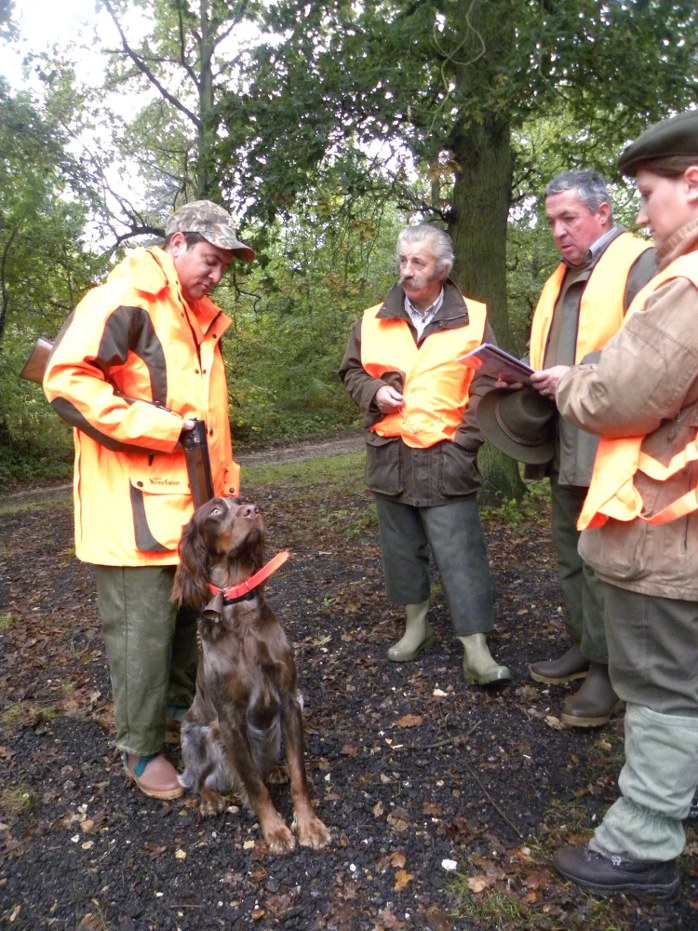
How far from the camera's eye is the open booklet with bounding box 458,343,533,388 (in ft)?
9.61

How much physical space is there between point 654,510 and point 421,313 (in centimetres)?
217

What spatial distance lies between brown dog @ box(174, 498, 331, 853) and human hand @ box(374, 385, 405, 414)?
117 centimetres

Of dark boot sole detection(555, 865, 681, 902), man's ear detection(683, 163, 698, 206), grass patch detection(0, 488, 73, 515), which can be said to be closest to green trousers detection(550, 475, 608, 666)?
dark boot sole detection(555, 865, 681, 902)

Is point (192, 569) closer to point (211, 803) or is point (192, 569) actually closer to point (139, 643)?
point (139, 643)

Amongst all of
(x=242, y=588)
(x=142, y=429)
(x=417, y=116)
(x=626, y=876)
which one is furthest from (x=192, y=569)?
(x=417, y=116)

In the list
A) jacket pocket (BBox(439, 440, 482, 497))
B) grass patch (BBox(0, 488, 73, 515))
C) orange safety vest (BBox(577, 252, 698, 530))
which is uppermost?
orange safety vest (BBox(577, 252, 698, 530))

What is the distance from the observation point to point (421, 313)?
157 inches

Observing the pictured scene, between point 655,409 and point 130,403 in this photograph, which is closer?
point 655,409

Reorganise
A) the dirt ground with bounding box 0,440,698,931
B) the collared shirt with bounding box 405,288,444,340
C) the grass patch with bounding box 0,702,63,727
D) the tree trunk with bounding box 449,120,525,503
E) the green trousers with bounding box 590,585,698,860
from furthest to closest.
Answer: the tree trunk with bounding box 449,120,525,503
the grass patch with bounding box 0,702,63,727
the collared shirt with bounding box 405,288,444,340
the dirt ground with bounding box 0,440,698,931
the green trousers with bounding box 590,585,698,860

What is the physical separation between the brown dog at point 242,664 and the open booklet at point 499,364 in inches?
46.5

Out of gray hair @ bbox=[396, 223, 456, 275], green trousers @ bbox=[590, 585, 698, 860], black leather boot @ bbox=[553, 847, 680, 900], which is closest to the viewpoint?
green trousers @ bbox=[590, 585, 698, 860]

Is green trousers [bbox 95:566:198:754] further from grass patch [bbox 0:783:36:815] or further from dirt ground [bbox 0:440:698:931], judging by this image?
grass patch [bbox 0:783:36:815]

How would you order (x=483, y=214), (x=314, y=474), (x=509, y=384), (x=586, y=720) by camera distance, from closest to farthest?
(x=509, y=384), (x=586, y=720), (x=483, y=214), (x=314, y=474)

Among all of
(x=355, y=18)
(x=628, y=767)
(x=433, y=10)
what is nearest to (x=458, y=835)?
(x=628, y=767)
